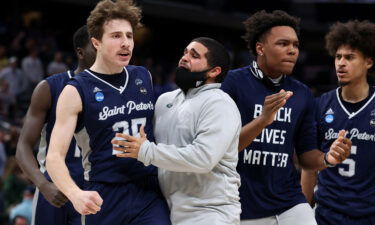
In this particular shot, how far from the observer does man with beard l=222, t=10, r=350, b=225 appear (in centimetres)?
551

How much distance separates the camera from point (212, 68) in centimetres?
499

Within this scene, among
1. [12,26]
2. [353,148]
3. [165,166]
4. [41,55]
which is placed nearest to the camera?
[165,166]

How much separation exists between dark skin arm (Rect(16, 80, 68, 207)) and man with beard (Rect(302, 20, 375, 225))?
2311 mm

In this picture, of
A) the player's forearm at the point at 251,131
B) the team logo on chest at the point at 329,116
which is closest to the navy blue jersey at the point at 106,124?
the player's forearm at the point at 251,131

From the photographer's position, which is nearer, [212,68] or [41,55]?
[212,68]

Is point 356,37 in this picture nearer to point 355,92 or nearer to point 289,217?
point 355,92

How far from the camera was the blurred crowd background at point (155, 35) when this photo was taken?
1617cm

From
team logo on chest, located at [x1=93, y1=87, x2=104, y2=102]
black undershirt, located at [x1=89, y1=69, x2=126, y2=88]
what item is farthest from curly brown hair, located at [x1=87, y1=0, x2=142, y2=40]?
team logo on chest, located at [x1=93, y1=87, x2=104, y2=102]

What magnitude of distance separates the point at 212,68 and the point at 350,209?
184 centimetres

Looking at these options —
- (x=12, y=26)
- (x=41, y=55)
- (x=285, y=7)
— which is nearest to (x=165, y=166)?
(x=41, y=55)

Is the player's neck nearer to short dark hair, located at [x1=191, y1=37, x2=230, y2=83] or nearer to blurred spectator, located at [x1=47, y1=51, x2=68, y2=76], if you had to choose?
short dark hair, located at [x1=191, y1=37, x2=230, y2=83]

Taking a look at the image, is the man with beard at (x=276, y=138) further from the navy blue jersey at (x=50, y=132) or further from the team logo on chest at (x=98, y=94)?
the navy blue jersey at (x=50, y=132)

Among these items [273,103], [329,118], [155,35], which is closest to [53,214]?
[273,103]

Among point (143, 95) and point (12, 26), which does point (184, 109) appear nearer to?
point (143, 95)
